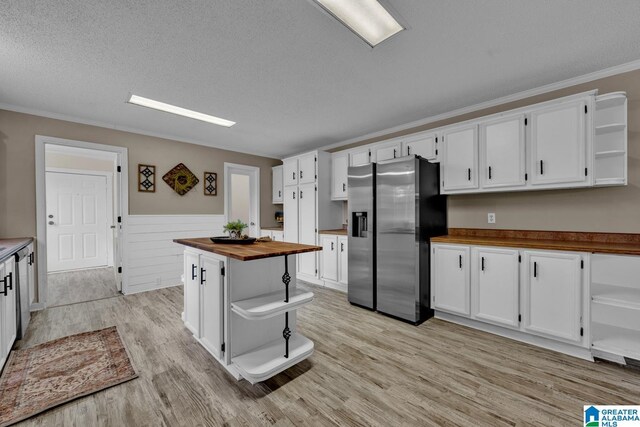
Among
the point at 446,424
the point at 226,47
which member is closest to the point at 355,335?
the point at 446,424

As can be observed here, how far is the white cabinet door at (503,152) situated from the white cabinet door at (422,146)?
1.78 feet

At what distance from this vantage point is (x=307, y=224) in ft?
15.2

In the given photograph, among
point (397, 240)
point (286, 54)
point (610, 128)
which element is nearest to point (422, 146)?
point (397, 240)

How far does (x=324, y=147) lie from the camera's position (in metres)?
5.37

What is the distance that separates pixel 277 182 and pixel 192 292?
11.9 feet

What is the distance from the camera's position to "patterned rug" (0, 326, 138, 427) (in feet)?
5.60

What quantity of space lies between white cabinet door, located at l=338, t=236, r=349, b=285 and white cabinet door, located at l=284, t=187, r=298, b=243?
1.05 m

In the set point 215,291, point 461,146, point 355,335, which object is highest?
point 461,146

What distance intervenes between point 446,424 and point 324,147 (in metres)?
4.65

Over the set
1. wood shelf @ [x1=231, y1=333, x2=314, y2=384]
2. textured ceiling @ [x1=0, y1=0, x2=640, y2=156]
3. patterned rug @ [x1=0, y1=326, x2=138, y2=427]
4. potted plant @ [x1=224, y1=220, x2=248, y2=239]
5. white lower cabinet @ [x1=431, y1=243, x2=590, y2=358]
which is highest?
textured ceiling @ [x1=0, y1=0, x2=640, y2=156]

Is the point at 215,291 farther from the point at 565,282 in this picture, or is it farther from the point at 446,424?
the point at 565,282

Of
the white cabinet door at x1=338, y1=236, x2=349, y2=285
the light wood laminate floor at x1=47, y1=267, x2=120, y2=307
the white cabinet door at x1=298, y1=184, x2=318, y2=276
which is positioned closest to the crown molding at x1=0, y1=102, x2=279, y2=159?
the white cabinet door at x1=298, y1=184, x2=318, y2=276

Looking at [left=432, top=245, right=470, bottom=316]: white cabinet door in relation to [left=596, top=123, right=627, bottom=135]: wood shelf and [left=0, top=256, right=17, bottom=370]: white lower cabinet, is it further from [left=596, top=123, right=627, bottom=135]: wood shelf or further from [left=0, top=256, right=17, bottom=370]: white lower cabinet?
[left=0, top=256, right=17, bottom=370]: white lower cabinet

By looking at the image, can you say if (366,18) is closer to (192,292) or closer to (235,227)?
(235,227)
